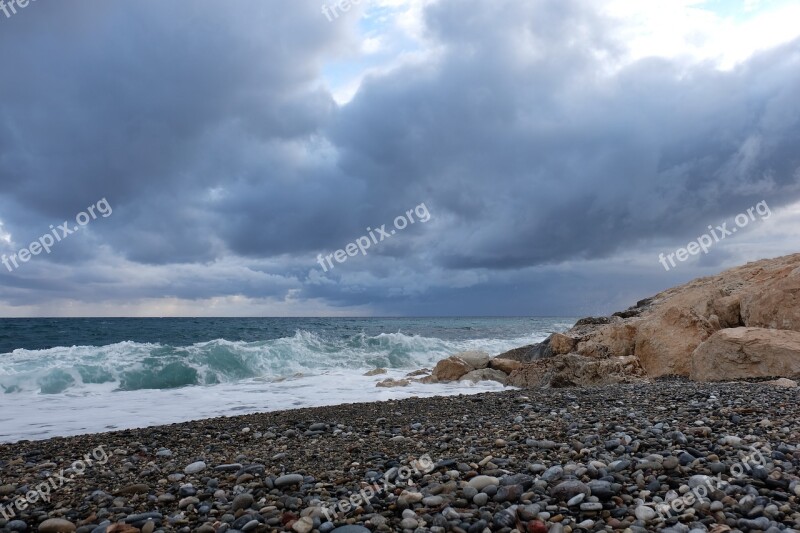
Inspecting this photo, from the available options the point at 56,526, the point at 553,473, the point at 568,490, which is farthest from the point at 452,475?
the point at 56,526

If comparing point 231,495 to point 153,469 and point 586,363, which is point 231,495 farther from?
point 586,363

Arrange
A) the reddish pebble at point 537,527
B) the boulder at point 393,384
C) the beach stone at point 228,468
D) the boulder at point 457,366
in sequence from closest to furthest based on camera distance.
Result: the reddish pebble at point 537,527
the beach stone at point 228,468
the boulder at point 393,384
the boulder at point 457,366

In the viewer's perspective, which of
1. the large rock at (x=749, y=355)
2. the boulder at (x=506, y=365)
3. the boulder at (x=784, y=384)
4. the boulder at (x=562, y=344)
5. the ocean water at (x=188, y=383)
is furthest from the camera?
the boulder at (x=506, y=365)

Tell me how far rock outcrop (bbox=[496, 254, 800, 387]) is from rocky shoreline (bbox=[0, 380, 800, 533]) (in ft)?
10.7

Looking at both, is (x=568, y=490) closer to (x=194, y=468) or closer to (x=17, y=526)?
(x=194, y=468)

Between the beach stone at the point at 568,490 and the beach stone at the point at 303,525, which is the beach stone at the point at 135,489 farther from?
the beach stone at the point at 568,490

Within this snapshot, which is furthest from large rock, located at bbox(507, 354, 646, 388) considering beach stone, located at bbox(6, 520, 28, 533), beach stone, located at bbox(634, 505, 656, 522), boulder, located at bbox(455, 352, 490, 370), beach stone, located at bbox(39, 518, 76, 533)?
beach stone, located at bbox(6, 520, 28, 533)

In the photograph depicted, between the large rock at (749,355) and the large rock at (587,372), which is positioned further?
the large rock at (587,372)

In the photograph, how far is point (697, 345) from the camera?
42.6 ft

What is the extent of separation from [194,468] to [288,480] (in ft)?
4.57

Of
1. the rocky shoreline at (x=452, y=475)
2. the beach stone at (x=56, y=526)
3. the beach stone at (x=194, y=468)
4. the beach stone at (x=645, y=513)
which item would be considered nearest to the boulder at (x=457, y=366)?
the rocky shoreline at (x=452, y=475)

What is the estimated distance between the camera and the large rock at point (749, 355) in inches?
396

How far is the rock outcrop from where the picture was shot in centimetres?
1041

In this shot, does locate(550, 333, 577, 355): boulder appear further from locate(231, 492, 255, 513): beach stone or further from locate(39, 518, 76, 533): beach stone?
Result: locate(39, 518, 76, 533): beach stone
